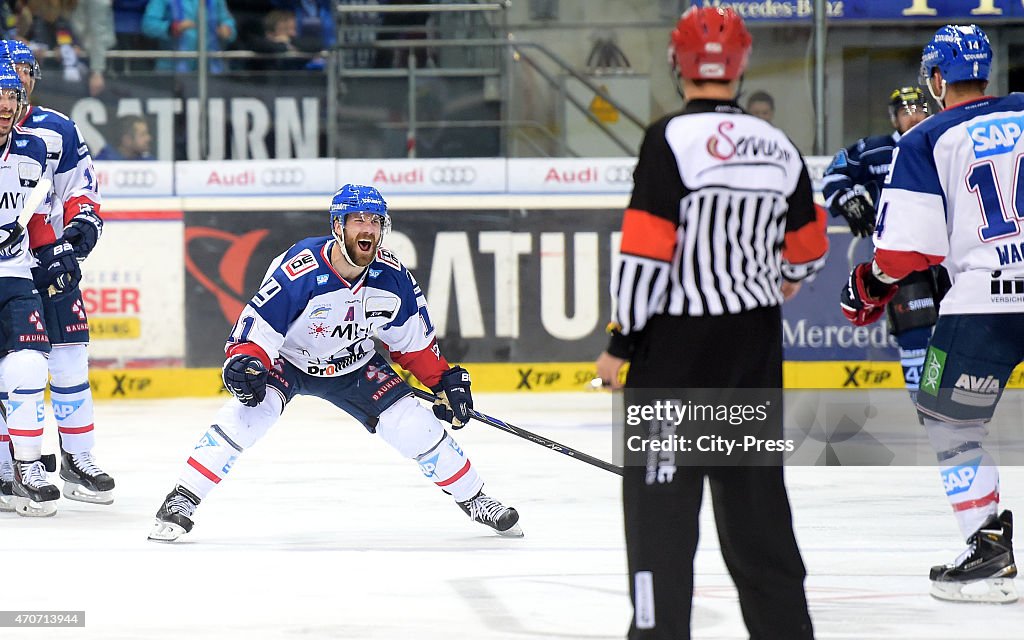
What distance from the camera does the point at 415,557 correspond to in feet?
15.9

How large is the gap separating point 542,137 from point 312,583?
21.4 feet

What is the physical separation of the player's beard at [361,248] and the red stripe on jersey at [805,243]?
Result: 7.15ft

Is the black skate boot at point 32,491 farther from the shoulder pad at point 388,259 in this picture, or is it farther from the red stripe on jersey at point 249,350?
the shoulder pad at point 388,259

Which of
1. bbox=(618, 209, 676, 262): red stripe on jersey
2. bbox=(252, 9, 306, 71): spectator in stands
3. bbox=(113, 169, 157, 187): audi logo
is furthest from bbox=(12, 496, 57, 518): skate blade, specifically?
bbox=(252, 9, 306, 71): spectator in stands

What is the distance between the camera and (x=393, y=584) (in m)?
4.40

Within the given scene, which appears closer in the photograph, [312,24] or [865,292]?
[865,292]

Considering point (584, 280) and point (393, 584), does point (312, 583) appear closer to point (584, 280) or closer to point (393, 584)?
point (393, 584)

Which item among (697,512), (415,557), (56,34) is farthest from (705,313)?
(56,34)

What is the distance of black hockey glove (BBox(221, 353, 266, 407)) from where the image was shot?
4930mm

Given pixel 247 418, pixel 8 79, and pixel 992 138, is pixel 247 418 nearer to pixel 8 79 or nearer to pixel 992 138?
pixel 8 79

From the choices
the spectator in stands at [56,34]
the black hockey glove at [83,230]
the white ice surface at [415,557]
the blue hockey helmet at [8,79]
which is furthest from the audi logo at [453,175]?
the blue hockey helmet at [8,79]

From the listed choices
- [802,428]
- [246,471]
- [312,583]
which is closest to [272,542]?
[312,583]

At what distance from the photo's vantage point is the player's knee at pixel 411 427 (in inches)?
205

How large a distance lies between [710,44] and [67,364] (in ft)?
12.7
